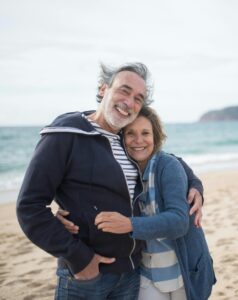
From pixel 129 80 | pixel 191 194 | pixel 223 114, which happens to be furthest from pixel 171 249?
pixel 223 114

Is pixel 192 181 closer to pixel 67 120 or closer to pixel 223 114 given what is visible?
pixel 67 120

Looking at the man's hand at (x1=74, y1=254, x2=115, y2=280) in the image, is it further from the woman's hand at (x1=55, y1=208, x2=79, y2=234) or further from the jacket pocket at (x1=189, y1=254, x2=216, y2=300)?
the jacket pocket at (x1=189, y1=254, x2=216, y2=300)

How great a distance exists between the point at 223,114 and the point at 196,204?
135241 mm

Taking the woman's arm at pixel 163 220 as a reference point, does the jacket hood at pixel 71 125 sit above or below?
above

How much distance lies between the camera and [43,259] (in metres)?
5.54

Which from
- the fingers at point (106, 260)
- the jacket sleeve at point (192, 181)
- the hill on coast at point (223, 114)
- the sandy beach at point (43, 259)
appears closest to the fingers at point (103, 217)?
the fingers at point (106, 260)

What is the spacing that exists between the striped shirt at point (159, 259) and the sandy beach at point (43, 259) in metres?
1.93

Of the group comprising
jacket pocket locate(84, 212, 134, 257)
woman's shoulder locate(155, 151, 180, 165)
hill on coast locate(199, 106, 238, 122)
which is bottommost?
jacket pocket locate(84, 212, 134, 257)

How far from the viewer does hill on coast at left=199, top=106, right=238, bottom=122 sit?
13038 cm

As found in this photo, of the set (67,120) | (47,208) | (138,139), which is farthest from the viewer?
(138,139)

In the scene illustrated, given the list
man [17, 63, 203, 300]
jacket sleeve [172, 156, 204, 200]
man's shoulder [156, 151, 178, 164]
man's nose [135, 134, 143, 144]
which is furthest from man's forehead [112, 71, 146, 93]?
jacket sleeve [172, 156, 204, 200]

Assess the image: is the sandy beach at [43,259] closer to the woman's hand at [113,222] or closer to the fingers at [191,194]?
the fingers at [191,194]

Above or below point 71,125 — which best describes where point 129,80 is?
above

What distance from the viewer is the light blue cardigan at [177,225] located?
7.39 feet
